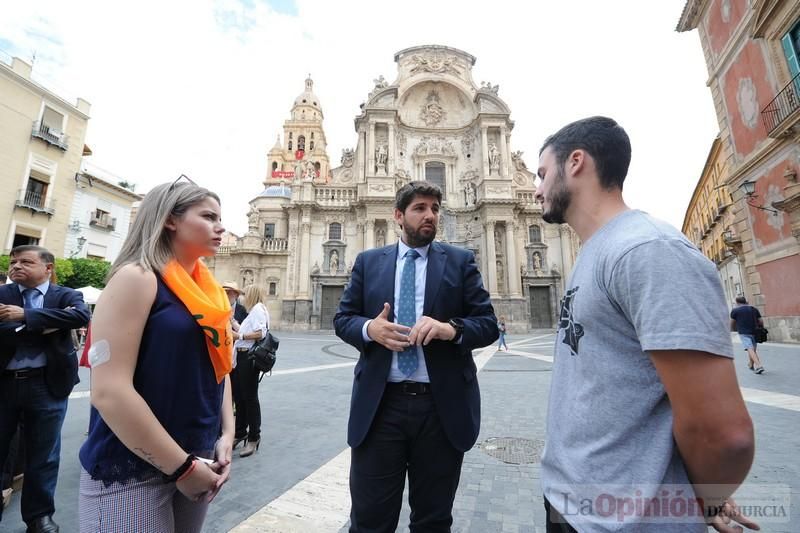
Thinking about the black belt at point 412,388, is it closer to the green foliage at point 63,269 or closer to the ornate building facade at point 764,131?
the ornate building facade at point 764,131

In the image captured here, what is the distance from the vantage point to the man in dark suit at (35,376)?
2.53 meters

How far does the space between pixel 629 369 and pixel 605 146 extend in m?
0.85

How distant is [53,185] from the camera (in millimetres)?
17250

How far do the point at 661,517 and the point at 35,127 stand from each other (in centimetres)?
2556

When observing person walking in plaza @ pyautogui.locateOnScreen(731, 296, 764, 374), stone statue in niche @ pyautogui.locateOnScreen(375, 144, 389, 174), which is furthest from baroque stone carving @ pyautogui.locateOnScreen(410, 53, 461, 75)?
person walking in plaza @ pyautogui.locateOnScreen(731, 296, 764, 374)

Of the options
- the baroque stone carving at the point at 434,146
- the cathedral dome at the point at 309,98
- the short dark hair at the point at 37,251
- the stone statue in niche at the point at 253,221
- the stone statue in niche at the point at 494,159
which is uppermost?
the cathedral dome at the point at 309,98

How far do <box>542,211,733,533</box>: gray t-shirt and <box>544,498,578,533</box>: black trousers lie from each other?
51 millimetres

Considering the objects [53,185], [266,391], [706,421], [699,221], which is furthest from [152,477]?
[699,221]

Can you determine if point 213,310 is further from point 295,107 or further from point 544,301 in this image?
point 295,107

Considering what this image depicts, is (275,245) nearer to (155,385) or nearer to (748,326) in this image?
(748,326)

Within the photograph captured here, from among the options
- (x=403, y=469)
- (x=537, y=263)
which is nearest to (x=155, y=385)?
(x=403, y=469)

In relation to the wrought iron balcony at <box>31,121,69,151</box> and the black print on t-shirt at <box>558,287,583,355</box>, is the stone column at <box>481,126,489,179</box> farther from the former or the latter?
the black print on t-shirt at <box>558,287,583,355</box>

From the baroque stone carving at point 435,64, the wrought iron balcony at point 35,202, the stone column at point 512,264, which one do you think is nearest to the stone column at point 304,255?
the wrought iron balcony at point 35,202

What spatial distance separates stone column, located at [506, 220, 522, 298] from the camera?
25.2 meters
